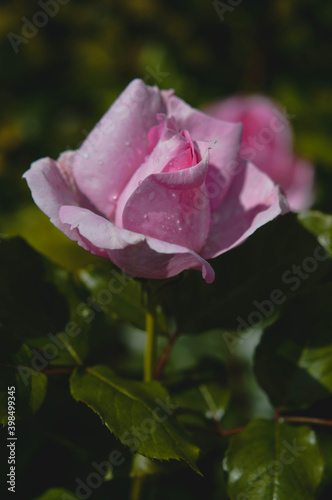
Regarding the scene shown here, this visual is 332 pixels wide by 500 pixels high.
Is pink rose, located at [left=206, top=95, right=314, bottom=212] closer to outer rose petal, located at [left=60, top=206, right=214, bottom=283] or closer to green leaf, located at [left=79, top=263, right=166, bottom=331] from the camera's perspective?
green leaf, located at [left=79, top=263, right=166, bottom=331]

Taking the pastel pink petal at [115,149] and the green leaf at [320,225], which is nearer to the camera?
the pastel pink petal at [115,149]

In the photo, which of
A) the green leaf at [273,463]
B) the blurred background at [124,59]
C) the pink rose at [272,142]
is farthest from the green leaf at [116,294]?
the blurred background at [124,59]

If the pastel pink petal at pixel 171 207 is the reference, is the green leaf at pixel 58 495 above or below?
below

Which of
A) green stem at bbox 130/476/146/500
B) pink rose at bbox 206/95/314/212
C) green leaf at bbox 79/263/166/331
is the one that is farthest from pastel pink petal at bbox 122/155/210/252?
pink rose at bbox 206/95/314/212

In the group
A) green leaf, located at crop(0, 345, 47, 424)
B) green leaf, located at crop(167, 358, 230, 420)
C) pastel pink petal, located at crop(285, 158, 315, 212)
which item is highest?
green leaf, located at crop(0, 345, 47, 424)

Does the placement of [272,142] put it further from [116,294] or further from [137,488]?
[137,488]

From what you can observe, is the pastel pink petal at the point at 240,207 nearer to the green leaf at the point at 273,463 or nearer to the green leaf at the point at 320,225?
the green leaf at the point at 320,225
